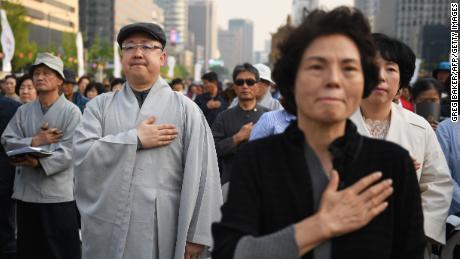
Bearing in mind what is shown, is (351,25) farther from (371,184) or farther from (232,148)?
(232,148)

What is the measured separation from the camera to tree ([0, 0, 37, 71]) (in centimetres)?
4262

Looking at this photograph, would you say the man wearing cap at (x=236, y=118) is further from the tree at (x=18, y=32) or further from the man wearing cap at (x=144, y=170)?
the tree at (x=18, y=32)

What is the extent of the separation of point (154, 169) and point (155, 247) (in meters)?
0.47

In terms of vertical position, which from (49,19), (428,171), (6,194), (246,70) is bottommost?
(6,194)

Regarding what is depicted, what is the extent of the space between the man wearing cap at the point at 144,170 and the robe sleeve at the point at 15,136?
170 centimetres

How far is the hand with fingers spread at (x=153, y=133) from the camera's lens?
359 centimetres

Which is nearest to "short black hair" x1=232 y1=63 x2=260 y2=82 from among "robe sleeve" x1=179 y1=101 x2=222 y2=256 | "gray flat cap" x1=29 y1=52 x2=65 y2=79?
"gray flat cap" x1=29 y1=52 x2=65 y2=79

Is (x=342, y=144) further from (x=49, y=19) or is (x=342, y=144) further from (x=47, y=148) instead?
(x=49, y=19)

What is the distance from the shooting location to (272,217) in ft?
6.24

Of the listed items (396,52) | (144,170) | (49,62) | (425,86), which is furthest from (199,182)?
(425,86)

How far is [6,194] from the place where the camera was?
5914 millimetres

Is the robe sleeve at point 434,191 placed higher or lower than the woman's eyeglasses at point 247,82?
lower

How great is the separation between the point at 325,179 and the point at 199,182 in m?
1.91

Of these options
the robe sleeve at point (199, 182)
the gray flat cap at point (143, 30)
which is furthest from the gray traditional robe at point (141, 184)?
the gray flat cap at point (143, 30)
